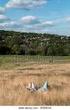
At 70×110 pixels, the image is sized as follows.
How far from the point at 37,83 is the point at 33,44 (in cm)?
77

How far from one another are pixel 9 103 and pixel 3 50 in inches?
44.7

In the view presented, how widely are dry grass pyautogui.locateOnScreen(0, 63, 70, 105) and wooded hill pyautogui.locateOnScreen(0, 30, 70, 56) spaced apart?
250mm

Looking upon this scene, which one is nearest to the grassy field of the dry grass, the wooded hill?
the dry grass

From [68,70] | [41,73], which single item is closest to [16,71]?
[41,73]

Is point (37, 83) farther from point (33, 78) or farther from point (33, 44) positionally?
point (33, 44)

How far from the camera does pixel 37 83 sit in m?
5.02

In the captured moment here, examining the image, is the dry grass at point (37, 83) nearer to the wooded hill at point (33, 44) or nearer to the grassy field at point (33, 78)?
the grassy field at point (33, 78)

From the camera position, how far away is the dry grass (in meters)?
4.65

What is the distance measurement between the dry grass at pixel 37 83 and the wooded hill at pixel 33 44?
250 millimetres

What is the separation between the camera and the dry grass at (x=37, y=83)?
15.3ft

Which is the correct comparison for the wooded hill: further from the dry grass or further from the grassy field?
the dry grass

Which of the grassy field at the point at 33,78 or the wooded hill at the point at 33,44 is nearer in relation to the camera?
the grassy field at the point at 33,78

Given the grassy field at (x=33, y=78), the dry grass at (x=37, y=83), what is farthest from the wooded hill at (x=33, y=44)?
the dry grass at (x=37, y=83)

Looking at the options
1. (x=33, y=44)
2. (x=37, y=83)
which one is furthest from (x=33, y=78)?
(x=33, y=44)
